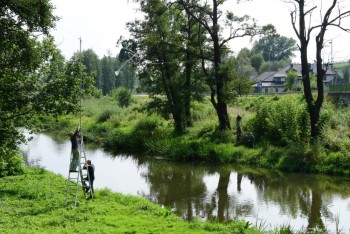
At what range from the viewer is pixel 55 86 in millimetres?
13898

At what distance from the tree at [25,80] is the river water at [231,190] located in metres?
5.45

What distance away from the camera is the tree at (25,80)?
43.6 ft

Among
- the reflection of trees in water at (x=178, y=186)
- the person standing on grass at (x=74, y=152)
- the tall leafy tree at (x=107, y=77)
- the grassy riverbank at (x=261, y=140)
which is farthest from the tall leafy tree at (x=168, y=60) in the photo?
the tall leafy tree at (x=107, y=77)

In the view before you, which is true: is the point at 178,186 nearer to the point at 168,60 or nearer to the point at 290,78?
the point at 168,60

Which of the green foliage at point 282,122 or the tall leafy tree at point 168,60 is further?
the tall leafy tree at point 168,60

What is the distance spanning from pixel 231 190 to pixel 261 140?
301 inches

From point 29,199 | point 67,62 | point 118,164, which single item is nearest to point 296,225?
point 29,199

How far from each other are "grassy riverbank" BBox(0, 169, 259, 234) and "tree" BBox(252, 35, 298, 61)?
11820 cm

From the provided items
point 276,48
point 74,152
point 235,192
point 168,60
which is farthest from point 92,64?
point 74,152

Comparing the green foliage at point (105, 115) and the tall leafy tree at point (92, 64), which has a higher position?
the tall leafy tree at point (92, 64)

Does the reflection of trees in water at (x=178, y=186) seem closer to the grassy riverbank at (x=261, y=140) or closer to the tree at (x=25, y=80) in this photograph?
the grassy riverbank at (x=261, y=140)

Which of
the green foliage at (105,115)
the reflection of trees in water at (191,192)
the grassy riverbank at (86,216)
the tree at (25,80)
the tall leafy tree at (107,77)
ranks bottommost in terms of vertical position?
the reflection of trees in water at (191,192)

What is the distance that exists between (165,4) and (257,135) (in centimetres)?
1108

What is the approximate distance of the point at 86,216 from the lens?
11.2 metres
